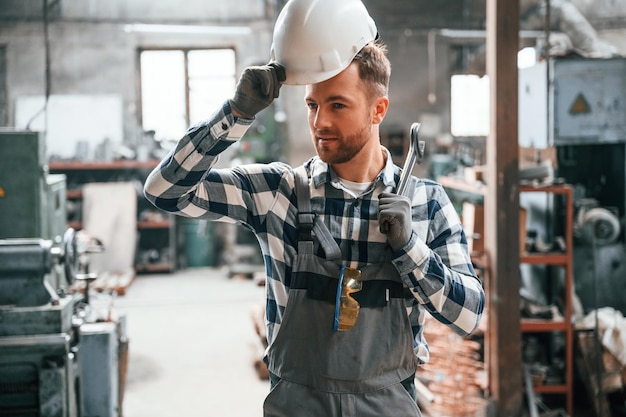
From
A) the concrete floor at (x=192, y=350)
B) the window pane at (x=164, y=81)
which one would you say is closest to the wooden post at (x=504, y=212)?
the concrete floor at (x=192, y=350)

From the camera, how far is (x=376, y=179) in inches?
59.6

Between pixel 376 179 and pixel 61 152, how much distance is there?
25.2ft

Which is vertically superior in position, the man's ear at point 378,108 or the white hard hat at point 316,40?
the white hard hat at point 316,40

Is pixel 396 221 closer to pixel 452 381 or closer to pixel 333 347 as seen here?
pixel 333 347

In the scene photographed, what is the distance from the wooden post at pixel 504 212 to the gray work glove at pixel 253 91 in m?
2.25

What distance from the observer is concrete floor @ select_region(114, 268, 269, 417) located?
13.4 feet

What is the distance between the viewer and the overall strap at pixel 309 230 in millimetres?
1419

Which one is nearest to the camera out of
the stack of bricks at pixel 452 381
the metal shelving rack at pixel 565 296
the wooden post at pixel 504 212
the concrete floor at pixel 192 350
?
the wooden post at pixel 504 212

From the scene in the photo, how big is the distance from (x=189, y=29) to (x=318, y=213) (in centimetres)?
781

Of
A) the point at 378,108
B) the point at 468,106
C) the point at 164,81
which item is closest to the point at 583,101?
the point at 378,108

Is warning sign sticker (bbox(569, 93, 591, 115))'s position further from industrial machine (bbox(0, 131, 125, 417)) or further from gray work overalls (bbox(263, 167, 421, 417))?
gray work overalls (bbox(263, 167, 421, 417))

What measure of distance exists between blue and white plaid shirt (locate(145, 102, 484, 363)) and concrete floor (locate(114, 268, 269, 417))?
2614mm

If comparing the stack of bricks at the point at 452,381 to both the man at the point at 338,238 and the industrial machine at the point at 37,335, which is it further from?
the man at the point at 338,238

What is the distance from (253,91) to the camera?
1353 mm
